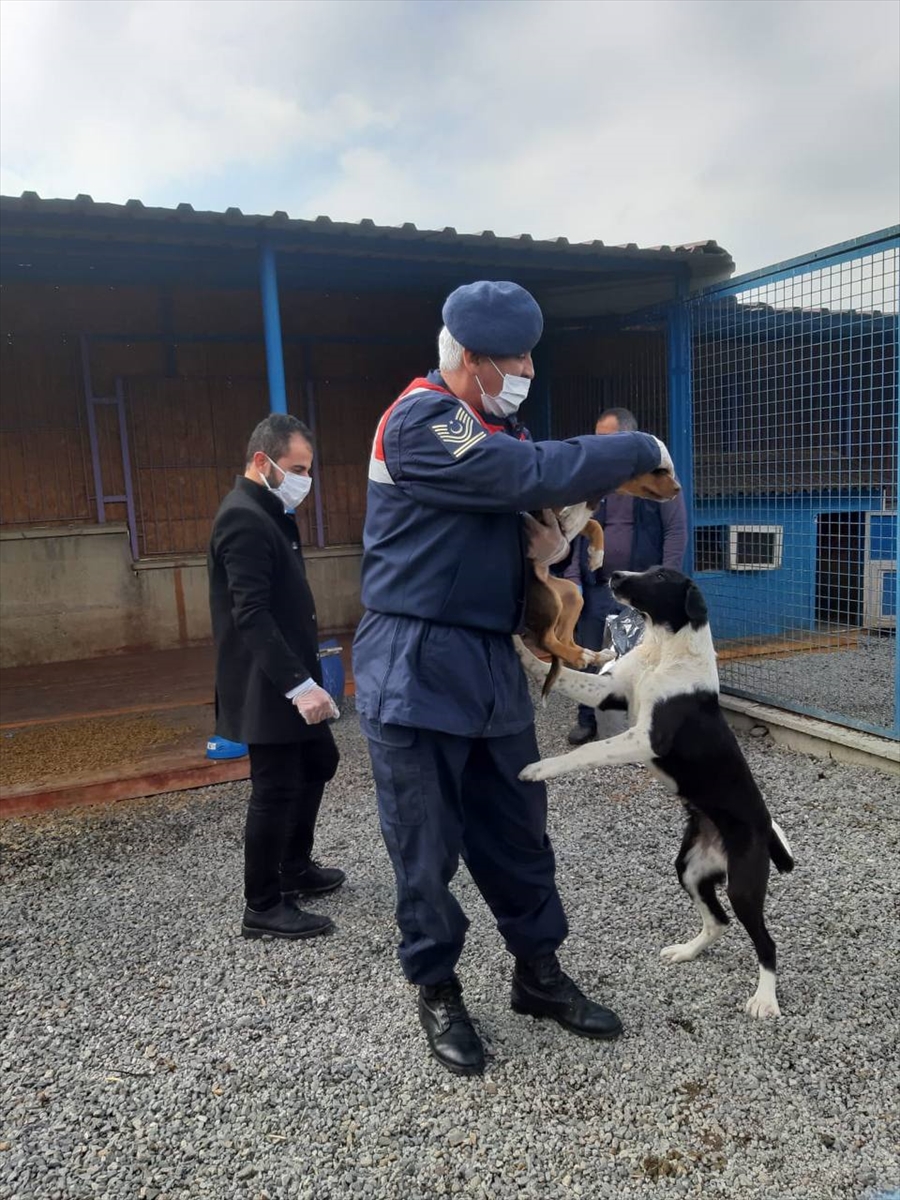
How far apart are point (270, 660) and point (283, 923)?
1005mm

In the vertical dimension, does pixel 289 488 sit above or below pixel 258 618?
above

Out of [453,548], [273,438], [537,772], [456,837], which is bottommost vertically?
[456,837]

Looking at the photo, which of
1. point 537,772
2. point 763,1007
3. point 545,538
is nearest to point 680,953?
point 763,1007

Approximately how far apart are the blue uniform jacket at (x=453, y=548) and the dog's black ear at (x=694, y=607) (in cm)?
51

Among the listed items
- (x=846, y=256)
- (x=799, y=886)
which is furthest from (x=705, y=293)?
(x=799, y=886)

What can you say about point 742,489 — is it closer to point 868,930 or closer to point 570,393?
point 570,393

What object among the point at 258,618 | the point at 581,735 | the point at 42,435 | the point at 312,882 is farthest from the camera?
the point at 42,435

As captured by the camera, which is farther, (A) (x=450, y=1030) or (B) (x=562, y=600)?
(A) (x=450, y=1030)

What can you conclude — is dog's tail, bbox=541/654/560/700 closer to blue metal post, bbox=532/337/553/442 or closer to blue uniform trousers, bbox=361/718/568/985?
blue uniform trousers, bbox=361/718/568/985

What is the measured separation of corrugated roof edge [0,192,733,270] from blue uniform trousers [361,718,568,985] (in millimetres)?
4330

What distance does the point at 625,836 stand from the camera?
389 centimetres

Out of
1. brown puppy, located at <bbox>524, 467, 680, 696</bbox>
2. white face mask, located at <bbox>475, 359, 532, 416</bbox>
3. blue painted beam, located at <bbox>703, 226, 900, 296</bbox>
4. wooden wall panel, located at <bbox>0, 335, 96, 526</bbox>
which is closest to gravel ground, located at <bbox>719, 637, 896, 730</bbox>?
blue painted beam, located at <bbox>703, 226, 900, 296</bbox>

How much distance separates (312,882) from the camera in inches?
135

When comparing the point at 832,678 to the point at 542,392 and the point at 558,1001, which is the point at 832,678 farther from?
the point at 558,1001
